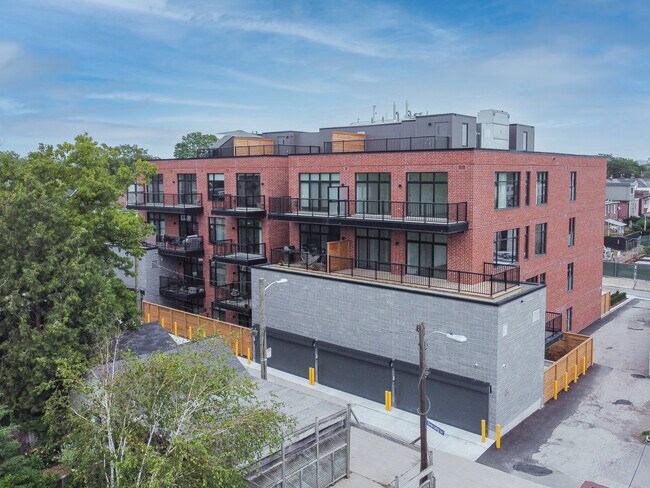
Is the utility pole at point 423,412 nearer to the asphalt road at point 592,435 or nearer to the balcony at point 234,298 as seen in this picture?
the asphalt road at point 592,435

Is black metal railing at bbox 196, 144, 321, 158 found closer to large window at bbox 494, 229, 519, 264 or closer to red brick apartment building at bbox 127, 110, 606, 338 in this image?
red brick apartment building at bbox 127, 110, 606, 338

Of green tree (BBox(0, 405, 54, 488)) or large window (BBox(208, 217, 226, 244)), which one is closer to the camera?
green tree (BBox(0, 405, 54, 488))

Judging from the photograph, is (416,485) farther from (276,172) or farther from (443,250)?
(276,172)

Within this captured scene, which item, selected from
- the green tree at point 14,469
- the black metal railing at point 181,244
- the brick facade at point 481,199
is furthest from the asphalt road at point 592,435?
the black metal railing at point 181,244

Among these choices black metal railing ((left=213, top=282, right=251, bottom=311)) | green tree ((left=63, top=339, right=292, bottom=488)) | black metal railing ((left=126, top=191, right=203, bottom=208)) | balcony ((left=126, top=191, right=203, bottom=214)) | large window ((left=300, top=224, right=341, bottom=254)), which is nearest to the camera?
green tree ((left=63, top=339, right=292, bottom=488))

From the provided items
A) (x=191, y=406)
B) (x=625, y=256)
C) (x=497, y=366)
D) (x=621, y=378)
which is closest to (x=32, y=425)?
(x=191, y=406)

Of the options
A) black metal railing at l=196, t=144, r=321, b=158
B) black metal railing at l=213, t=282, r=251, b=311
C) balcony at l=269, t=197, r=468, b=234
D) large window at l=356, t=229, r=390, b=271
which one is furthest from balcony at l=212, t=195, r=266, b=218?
large window at l=356, t=229, r=390, b=271

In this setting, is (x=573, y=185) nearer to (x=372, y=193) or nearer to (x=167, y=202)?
(x=372, y=193)

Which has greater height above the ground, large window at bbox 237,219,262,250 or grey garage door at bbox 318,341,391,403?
large window at bbox 237,219,262,250
